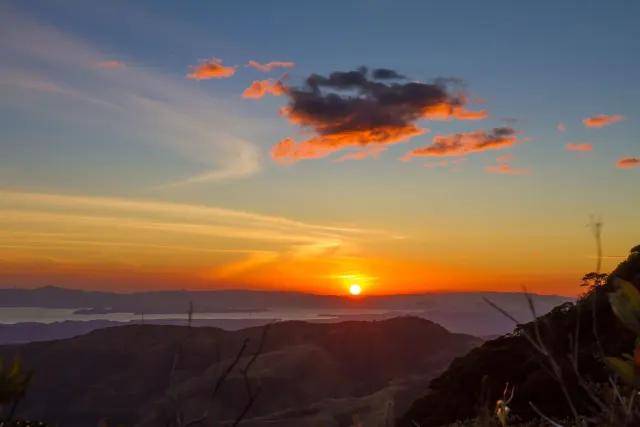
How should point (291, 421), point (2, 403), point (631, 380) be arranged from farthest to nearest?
1. point (291, 421)
2. point (2, 403)
3. point (631, 380)

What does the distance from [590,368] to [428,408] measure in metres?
13.5

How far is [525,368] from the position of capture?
118ft

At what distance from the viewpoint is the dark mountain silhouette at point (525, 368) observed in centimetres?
2889

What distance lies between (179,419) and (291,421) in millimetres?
165167

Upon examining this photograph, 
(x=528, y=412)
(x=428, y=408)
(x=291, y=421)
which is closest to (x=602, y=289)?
(x=428, y=408)

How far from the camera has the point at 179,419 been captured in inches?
93.7

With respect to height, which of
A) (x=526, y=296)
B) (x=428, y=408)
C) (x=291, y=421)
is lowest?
(x=291, y=421)

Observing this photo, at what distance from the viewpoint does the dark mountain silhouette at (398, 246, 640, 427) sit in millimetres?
28891

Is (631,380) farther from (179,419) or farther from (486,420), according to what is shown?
(179,419)

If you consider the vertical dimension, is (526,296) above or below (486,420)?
above

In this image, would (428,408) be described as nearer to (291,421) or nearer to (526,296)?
(526,296)

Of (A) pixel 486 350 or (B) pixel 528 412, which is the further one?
(A) pixel 486 350

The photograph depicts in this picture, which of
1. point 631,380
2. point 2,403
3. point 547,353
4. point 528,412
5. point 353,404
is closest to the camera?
point 547,353

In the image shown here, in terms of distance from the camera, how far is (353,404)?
183 metres
